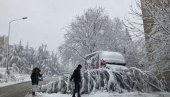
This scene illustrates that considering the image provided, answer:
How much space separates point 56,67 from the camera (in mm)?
118875

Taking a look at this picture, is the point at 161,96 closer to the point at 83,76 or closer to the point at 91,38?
the point at 83,76

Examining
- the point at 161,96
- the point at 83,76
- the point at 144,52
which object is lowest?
the point at 161,96

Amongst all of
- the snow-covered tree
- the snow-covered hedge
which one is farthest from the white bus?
the snow-covered tree

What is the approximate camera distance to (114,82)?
16000 millimetres

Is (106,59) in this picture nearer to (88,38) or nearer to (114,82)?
(114,82)

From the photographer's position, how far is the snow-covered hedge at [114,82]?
1611cm

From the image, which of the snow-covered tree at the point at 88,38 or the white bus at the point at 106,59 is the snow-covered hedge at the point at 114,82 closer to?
the white bus at the point at 106,59

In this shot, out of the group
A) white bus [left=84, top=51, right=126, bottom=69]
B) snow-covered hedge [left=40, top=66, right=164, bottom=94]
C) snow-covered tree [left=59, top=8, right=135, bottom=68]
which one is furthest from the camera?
snow-covered tree [left=59, top=8, right=135, bottom=68]

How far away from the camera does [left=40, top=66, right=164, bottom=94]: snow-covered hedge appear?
16.1 meters

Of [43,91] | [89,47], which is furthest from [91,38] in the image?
[43,91]

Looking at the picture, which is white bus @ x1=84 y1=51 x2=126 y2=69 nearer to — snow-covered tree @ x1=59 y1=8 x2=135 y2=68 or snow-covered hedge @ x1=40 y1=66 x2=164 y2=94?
snow-covered hedge @ x1=40 y1=66 x2=164 y2=94

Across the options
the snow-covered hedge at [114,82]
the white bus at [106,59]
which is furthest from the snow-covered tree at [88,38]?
the snow-covered hedge at [114,82]

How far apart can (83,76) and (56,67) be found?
339ft

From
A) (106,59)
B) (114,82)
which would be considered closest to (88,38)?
(106,59)
